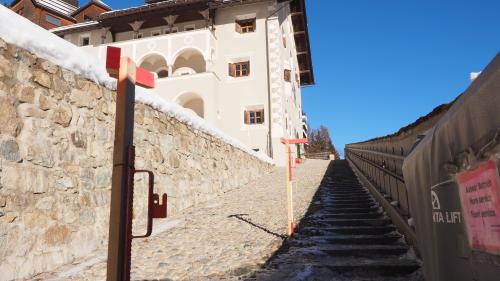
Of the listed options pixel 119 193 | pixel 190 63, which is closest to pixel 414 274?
pixel 119 193

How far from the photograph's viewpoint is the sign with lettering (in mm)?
1113

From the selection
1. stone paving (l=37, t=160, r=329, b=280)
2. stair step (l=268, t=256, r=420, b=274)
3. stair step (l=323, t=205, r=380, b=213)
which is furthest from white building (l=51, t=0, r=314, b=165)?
stair step (l=268, t=256, r=420, b=274)

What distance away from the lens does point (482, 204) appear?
3.85 feet

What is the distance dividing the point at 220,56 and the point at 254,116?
417 centimetres

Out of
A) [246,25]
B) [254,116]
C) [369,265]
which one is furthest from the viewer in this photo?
[246,25]

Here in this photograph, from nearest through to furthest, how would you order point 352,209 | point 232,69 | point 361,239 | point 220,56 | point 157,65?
point 361,239, point 352,209, point 232,69, point 220,56, point 157,65

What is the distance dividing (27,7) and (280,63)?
2349 centimetres

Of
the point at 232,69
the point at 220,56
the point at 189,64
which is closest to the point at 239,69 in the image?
the point at 232,69

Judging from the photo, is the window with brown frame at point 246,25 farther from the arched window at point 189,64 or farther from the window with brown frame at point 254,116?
the window with brown frame at point 254,116

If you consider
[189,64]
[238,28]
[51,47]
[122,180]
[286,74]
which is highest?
[238,28]

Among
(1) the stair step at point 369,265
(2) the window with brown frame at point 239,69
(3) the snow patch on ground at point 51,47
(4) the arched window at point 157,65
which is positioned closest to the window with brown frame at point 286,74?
(2) the window with brown frame at point 239,69

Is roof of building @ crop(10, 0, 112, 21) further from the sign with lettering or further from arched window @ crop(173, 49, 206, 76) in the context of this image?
the sign with lettering

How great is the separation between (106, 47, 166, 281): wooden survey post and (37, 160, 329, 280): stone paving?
233cm

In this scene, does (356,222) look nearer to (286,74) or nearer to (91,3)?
(286,74)
